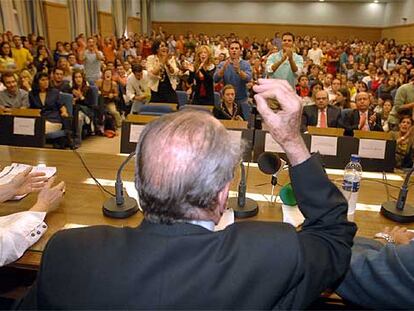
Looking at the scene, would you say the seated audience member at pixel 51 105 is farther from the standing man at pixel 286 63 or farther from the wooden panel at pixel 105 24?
the wooden panel at pixel 105 24

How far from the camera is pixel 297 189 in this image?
96 centimetres

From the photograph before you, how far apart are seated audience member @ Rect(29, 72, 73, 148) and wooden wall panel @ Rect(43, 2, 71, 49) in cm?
570

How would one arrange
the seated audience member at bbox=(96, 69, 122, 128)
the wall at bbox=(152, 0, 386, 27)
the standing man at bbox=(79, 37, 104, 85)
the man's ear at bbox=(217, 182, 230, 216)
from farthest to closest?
the wall at bbox=(152, 0, 386, 27)
the standing man at bbox=(79, 37, 104, 85)
the seated audience member at bbox=(96, 69, 122, 128)
the man's ear at bbox=(217, 182, 230, 216)

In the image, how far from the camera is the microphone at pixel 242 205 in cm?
159

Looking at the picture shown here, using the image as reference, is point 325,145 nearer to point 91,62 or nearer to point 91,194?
point 91,194

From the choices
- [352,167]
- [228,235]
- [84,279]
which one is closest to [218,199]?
[228,235]

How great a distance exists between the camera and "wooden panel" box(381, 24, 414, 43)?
48.0ft

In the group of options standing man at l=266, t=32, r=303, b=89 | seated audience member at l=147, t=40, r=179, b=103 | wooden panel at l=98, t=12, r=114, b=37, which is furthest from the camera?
wooden panel at l=98, t=12, r=114, b=37

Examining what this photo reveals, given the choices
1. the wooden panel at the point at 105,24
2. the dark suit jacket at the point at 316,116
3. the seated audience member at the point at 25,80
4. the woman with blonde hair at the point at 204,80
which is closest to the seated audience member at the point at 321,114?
the dark suit jacket at the point at 316,116

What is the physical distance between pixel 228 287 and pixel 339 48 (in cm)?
1432

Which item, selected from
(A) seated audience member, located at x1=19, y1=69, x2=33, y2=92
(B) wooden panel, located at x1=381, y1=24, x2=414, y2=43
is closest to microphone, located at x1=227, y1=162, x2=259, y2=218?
(A) seated audience member, located at x1=19, y1=69, x2=33, y2=92

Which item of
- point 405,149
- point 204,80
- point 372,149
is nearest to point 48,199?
point 372,149

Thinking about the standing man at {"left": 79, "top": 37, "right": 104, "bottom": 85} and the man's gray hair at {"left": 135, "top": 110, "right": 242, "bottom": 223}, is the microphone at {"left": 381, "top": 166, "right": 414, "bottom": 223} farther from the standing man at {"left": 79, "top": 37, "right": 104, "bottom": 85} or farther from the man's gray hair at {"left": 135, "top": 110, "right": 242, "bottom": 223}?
the standing man at {"left": 79, "top": 37, "right": 104, "bottom": 85}

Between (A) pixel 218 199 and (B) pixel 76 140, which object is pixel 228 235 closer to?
(A) pixel 218 199
